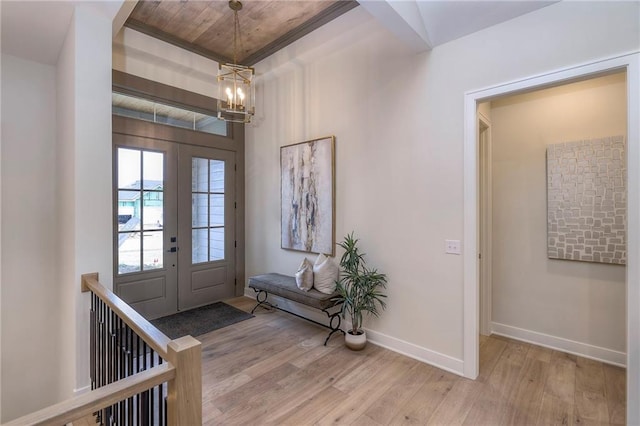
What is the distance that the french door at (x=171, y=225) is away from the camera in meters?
3.67

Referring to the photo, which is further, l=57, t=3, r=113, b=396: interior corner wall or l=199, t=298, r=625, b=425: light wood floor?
l=57, t=3, r=113, b=396: interior corner wall

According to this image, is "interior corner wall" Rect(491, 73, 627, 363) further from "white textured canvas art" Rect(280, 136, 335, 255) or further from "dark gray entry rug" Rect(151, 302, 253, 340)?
"dark gray entry rug" Rect(151, 302, 253, 340)

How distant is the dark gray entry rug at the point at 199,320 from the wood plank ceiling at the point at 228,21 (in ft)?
11.7

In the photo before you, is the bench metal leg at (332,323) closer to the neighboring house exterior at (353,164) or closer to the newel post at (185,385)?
the neighboring house exterior at (353,164)

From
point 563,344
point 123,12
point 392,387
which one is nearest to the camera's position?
point 392,387

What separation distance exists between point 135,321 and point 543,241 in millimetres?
3599

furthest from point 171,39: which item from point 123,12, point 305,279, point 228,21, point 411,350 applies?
point 411,350

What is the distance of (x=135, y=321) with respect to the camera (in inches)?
58.3

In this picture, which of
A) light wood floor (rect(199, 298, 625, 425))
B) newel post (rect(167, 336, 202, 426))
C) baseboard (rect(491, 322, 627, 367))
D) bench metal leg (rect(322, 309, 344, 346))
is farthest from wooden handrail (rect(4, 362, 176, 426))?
baseboard (rect(491, 322, 627, 367))

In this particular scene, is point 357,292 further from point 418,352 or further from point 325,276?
point 418,352

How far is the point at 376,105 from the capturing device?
3.17 m

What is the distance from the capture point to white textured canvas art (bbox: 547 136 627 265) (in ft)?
8.82

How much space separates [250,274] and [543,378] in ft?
12.3

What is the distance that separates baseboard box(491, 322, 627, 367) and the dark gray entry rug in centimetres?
301
